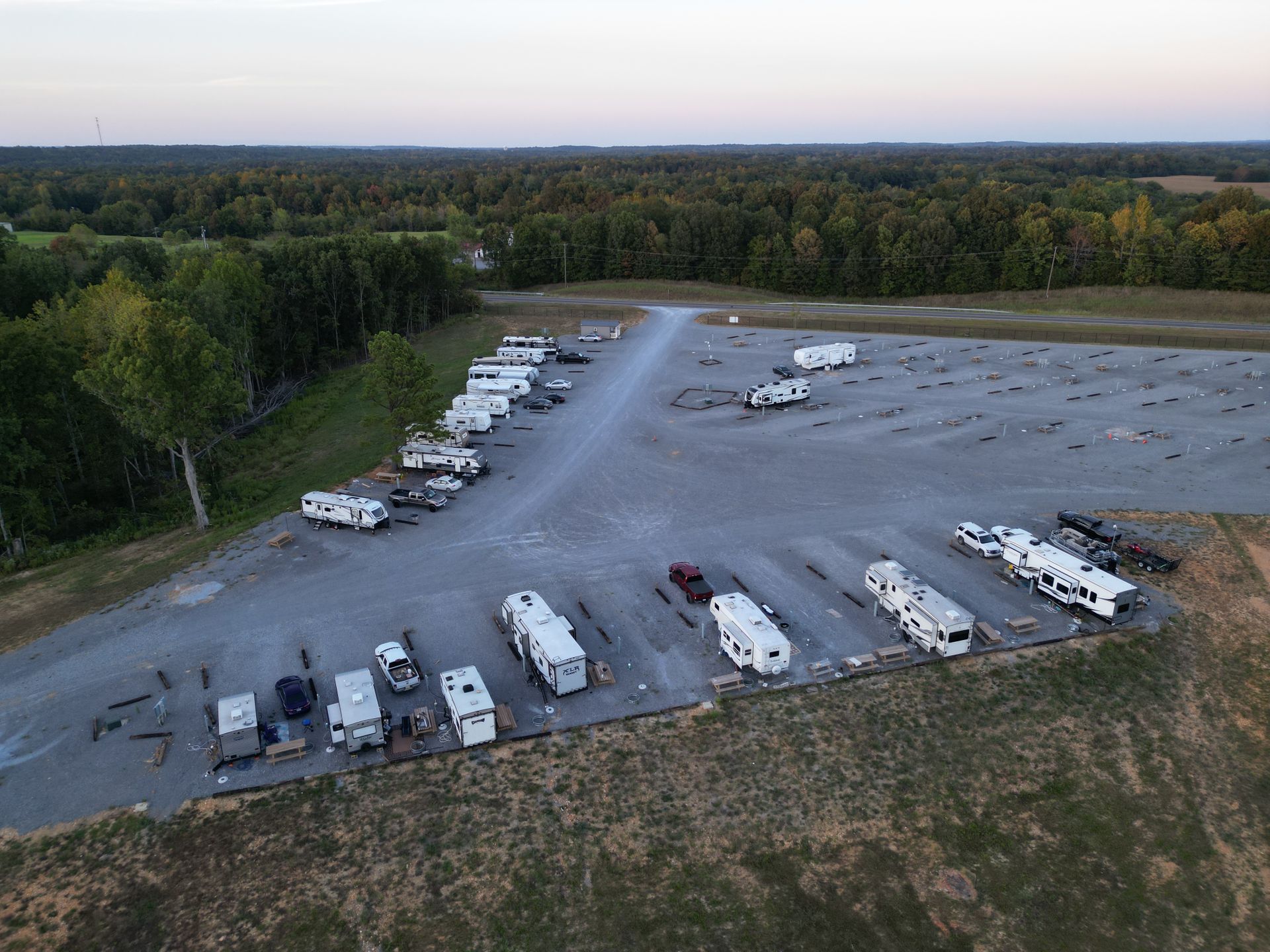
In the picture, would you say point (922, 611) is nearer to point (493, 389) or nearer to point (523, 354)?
point (493, 389)

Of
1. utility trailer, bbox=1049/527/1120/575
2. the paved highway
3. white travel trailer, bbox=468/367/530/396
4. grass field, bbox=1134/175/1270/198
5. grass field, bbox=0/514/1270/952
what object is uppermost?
Result: grass field, bbox=1134/175/1270/198

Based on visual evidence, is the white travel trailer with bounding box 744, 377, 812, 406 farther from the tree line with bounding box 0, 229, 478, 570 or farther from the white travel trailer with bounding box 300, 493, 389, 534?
the white travel trailer with bounding box 300, 493, 389, 534

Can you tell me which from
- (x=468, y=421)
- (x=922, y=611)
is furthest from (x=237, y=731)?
(x=468, y=421)

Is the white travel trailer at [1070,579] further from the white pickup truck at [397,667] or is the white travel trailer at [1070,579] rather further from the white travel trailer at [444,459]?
the white travel trailer at [444,459]

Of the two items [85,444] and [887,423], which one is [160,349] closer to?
[85,444]

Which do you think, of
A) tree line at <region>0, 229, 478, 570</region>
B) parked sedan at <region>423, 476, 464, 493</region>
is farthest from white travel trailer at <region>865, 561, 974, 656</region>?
tree line at <region>0, 229, 478, 570</region>

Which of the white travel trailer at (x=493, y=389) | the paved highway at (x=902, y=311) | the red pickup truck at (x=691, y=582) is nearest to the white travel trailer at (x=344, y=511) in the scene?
the red pickup truck at (x=691, y=582)
